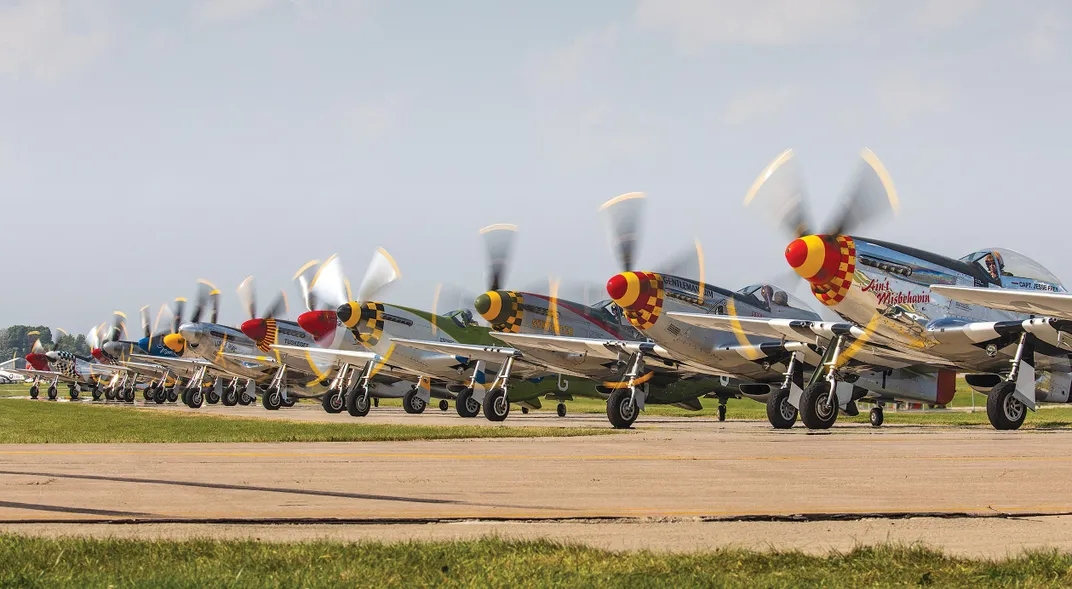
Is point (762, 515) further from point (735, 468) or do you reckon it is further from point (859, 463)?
point (859, 463)

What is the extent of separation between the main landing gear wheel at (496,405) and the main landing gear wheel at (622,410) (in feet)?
22.0

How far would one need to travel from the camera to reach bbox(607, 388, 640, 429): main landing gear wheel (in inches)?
1093

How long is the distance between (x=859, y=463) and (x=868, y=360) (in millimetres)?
12627

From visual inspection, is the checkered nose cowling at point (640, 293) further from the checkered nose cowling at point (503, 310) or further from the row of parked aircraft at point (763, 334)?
the checkered nose cowling at point (503, 310)

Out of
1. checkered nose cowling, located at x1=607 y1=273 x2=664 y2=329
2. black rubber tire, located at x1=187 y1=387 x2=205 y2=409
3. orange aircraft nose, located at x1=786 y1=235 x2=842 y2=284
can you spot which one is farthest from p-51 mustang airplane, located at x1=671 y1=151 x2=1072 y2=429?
black rubber tire, located at x1=187 y1=387 x2=205 y2=409

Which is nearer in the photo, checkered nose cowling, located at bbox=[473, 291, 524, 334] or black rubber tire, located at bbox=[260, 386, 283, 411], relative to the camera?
checkered nose cowling, located at bbox=[473, 291, 524, 334]

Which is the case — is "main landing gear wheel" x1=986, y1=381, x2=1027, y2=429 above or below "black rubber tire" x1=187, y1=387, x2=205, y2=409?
above

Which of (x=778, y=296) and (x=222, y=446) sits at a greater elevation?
(x=778, y=296)

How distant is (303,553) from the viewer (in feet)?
19.7

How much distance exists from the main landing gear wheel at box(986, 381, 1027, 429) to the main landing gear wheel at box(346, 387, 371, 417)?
26647 mm

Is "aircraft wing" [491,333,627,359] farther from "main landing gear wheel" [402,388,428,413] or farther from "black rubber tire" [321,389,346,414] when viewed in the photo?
"black rubber tire" [321,389,346,414]

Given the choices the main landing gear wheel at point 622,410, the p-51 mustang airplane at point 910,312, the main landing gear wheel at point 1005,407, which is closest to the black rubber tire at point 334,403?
the main landing gear wheel at point 622,410

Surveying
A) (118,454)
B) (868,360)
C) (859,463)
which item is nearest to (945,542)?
(859,463)

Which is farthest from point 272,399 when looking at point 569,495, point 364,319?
point 569,495
